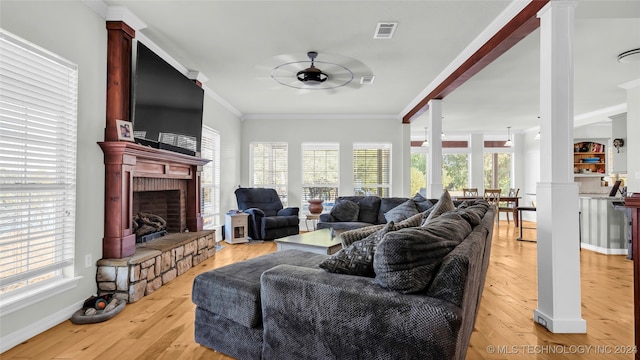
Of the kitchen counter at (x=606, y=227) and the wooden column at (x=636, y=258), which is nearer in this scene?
the wooden column at (x=636, y=258)

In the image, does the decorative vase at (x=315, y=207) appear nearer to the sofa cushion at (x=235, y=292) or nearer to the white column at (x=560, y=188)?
the sofa cushion at (x=235, y=292)

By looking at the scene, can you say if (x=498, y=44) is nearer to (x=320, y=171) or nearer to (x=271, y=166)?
(x=320, y=171)

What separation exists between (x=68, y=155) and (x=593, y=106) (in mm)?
8667

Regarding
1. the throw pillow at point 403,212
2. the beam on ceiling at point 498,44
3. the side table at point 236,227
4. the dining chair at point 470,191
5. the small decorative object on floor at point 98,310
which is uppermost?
the beam on ceiling at point 498,44

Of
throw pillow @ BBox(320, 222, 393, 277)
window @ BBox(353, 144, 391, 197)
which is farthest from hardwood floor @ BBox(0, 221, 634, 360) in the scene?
window @ BBox(353, 144, 391, 197)

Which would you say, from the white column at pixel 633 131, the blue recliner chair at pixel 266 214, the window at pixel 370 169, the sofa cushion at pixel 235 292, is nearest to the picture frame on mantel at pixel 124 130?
the sofa cushion at pixel 235 292

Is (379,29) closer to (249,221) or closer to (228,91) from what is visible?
(228,91)

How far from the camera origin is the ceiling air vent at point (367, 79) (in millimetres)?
4798

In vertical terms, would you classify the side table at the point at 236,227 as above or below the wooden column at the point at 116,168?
below

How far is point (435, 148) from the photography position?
5219 mm

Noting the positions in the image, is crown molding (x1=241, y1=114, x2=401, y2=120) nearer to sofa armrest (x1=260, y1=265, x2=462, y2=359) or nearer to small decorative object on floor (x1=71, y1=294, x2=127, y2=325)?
small decorative object on floor (x1=71, y1=294, x2=127, y2=325)

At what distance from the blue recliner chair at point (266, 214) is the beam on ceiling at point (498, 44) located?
341cm

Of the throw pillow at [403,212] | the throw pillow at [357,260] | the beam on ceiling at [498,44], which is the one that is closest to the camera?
the throw pillow at [357,260]

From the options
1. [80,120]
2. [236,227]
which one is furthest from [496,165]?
[80,120]
